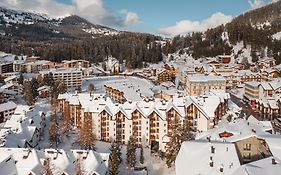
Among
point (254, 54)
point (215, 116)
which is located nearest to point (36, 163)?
point (215, 116)

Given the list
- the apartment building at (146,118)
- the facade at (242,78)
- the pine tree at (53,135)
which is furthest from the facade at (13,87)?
the facade at (242,78)

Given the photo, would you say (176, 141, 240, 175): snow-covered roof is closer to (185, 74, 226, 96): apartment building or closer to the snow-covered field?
the snow-covered field

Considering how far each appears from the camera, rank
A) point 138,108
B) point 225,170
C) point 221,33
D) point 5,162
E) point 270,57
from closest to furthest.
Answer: point 225,170
point 5,162
point 138,108
point 270,57
point 221,33

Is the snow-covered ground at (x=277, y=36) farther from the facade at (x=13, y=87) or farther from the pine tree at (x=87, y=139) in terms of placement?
the pine tree at (x=87, y=139)

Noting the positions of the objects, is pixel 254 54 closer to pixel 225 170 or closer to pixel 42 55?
pixel 42 55

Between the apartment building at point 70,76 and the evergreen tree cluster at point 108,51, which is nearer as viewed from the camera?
the apartment building at point 70,76
